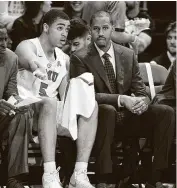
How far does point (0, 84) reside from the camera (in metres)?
4.25

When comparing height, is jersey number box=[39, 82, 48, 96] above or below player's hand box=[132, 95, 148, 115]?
above

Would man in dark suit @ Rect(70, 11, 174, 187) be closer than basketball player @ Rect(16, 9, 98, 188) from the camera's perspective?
No

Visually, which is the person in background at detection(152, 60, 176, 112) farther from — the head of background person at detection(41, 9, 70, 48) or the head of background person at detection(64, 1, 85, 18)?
the head of background person at detection(64, 1, 85, 18)

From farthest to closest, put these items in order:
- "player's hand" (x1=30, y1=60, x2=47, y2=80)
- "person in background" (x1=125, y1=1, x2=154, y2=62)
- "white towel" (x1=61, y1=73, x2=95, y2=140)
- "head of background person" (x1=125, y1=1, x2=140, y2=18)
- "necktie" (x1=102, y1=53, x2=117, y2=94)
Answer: "head of background person" (x1=125, y1=1, x2=140, y2=18) < "person in background" (x1=125, y1=1, x2=154, y2=62) < "necktie" (x1=102, y1=53, x2=117, y2=94) < "player's hand" (x1=30, y1=60, x2=47, y2=80) < "white towel" (x1=61, y1=73, x2=95, y2=140)

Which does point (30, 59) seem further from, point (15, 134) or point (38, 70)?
point (15, 134)

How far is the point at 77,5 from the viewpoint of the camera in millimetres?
5934

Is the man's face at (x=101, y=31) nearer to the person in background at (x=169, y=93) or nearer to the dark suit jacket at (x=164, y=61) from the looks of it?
the person in background at (x=169, y=93)

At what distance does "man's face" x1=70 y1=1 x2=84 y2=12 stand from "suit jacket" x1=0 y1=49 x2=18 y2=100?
1.74 metres

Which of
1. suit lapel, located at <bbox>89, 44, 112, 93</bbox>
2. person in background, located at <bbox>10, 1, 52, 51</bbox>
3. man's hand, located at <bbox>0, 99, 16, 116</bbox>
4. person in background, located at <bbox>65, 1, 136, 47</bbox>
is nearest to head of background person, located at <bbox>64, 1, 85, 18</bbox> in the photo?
person in background, located at <bbox>10, 1, 52, 51</bbox>

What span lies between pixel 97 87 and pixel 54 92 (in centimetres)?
32

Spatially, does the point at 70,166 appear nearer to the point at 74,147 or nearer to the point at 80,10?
the point at 74,147

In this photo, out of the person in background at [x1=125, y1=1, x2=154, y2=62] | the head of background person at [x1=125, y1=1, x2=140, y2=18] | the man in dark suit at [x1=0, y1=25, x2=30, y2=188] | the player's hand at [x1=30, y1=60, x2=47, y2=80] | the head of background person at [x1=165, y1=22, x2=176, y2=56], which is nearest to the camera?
the man in dark suit at [x1=0, y1=25, x2=30, y2=188]

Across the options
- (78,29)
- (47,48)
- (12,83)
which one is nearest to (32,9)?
(78,29)

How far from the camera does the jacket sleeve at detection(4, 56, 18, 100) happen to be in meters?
4.28
